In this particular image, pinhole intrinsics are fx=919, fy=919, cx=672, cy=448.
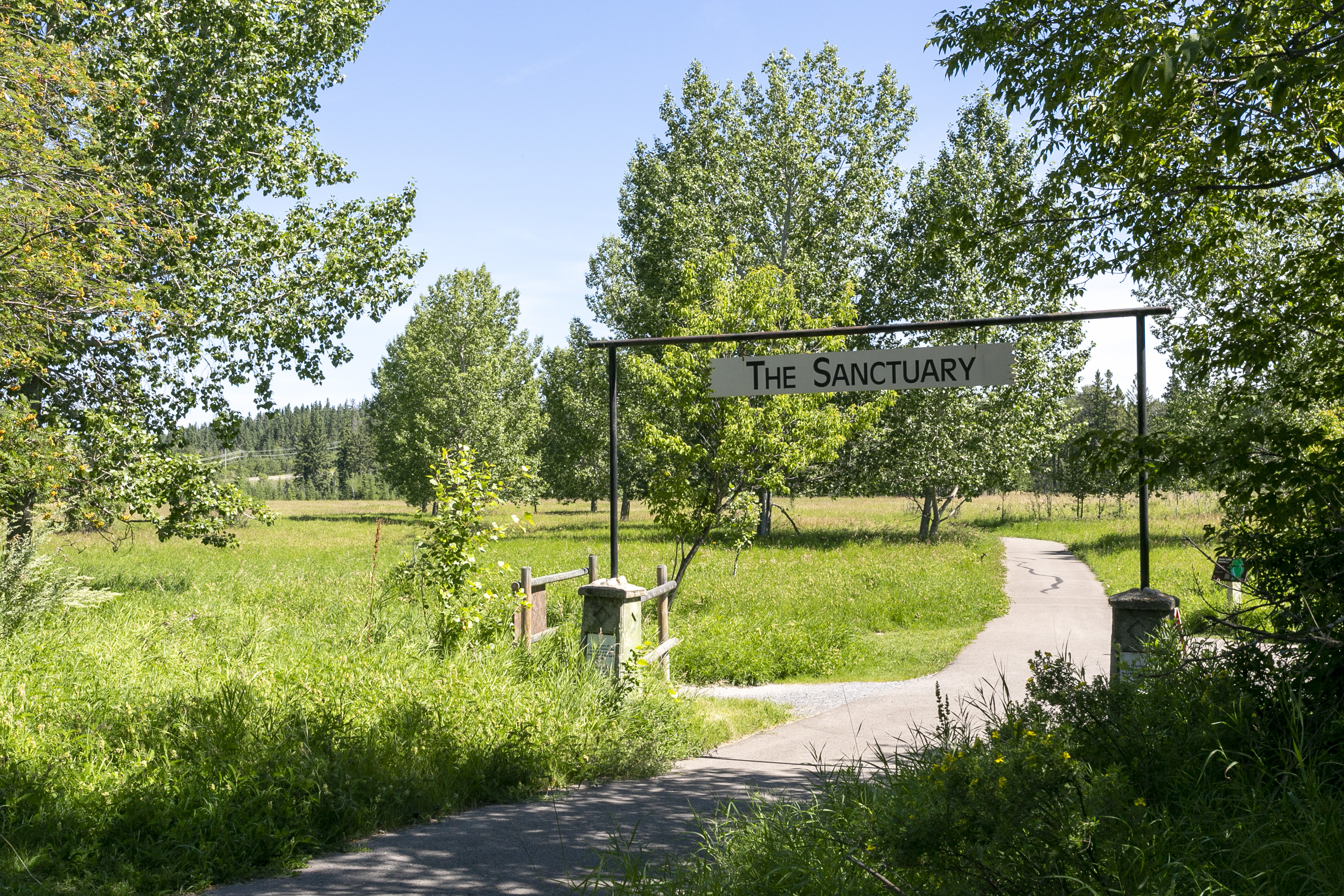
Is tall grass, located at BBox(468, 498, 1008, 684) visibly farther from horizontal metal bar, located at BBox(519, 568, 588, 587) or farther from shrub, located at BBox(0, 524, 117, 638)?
shrub, located at BBox(0, 524, 117, 638)

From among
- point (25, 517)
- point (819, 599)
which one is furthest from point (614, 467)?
point (819, 599)

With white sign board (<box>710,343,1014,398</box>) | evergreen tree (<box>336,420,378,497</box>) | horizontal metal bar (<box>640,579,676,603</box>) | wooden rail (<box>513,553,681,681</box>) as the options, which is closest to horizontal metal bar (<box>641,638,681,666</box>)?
wooden rail (<box>513,553,681,681</box>)

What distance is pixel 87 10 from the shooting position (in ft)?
40.1

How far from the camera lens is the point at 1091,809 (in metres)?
3.10

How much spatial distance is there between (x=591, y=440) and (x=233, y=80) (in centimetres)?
2787

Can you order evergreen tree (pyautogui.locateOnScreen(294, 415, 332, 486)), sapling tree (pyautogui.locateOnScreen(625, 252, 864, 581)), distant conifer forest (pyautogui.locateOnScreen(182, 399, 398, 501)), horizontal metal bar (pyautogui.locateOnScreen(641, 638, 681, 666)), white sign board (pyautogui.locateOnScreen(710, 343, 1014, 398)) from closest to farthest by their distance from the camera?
1. white sign board (pyautogui.locateOnScreen(710, 343, 1014, 398))
2. horizontal metal bar (pyautogui.locateOnScreen(641, 638, 681, 666))
3. sapling tree (pyautogui.locateOnScreen(625, 252, 864, 581))
4. distant conifer forest (pyautogui.locateOnScreen(182, 399, 398, 501))
5. evergreen tree (pyautogui.locateOnScreen(294, 415, 332, 486))

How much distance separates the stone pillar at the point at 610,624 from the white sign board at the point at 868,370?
1.90m

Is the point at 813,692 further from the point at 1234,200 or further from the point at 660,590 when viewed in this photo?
the point at 1234,200

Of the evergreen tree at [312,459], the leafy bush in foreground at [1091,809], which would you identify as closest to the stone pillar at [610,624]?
the leafy bush in foreground at [1091,809]

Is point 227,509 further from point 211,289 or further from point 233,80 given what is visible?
point 233,80

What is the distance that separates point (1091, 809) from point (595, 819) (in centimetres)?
303

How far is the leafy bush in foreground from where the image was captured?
312 centimetres

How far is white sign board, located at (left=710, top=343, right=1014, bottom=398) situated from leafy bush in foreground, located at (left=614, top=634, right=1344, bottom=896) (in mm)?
2331

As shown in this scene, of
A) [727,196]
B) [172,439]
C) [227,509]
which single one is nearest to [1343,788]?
[227,509]
